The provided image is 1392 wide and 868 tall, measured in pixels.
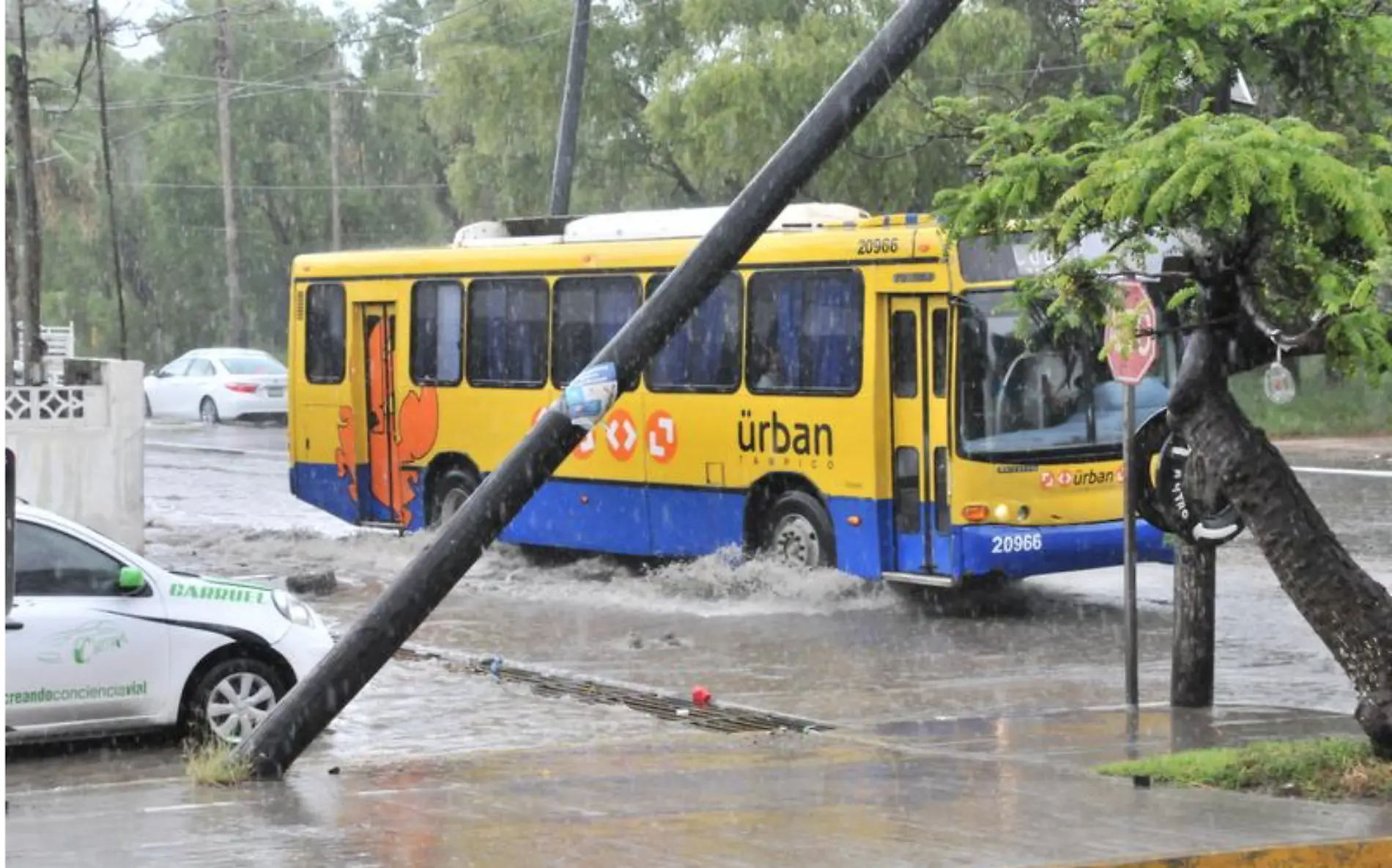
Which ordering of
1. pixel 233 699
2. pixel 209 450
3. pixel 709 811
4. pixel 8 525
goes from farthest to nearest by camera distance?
pixel 209 450 < pixel 233 699 < pixel 709 811 < pixel 8 525

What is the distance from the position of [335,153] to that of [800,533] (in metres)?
36.1

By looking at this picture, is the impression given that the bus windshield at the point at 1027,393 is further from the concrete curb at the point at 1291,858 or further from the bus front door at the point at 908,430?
the concrete curb at the point at 1291,858

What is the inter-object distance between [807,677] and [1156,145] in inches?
243

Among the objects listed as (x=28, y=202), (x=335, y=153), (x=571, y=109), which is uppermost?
(x=335, y=153)

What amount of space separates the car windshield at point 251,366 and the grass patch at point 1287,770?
34.5 meters

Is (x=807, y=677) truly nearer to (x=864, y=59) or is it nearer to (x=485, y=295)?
(x=864, y=59)

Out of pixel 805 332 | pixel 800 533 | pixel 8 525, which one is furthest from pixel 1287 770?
pixel 805 332

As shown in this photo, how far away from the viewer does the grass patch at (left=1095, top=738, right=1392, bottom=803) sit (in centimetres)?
935

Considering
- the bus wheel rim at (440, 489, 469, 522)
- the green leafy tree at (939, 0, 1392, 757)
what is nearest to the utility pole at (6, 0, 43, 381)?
the bus wheel rim at (440, 489, 469, 522)

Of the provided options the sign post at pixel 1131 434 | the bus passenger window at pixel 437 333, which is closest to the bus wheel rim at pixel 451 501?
the bus passenger window at pixel 437 333

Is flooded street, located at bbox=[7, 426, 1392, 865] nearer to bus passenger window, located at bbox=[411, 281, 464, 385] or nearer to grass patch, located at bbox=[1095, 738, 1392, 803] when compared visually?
grass patch, located at bbox=[1095, 738, 1392, 803]

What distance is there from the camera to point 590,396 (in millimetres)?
9859

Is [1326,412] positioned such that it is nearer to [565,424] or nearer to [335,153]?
[335,153]

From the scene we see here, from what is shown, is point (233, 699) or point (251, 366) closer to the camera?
point (233, 699)
